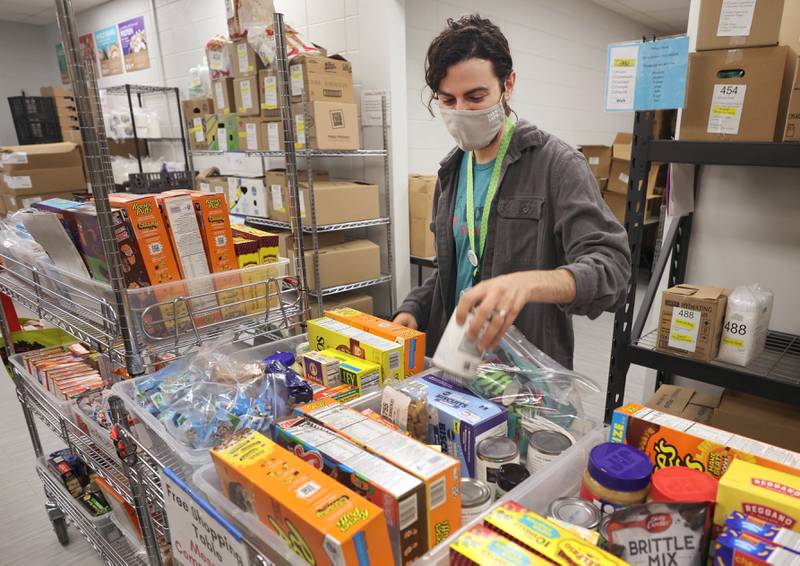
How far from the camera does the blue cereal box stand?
0.76 meters

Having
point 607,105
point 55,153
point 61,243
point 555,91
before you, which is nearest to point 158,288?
point 61,243

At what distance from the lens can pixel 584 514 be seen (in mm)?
610

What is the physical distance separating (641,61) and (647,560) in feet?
4.25

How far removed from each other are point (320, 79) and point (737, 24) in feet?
7.32

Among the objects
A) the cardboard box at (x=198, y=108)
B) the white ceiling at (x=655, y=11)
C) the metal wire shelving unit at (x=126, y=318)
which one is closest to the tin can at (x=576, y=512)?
the metal wire shelving unit at (x=126, y=318)

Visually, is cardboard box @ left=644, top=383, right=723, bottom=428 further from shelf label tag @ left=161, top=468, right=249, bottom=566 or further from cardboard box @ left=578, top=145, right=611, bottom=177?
cardboard box @ left=578, top=145, right=611, bottom=177

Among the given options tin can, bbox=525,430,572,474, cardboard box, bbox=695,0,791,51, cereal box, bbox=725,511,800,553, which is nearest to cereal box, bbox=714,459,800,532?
cereal box, bbox=725,511,800,553

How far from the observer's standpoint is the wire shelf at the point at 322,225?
3.21m

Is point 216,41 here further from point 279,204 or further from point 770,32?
point 770,32

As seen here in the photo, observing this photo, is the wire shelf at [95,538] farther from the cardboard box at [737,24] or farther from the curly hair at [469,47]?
the cardboard box at [737,24]

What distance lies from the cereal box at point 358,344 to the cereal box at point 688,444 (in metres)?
0.42

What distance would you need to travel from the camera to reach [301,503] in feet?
1.85

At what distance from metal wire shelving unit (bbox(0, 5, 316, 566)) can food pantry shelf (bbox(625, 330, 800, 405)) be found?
3.61ft

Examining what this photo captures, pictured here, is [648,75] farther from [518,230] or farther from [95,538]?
[95,538]
